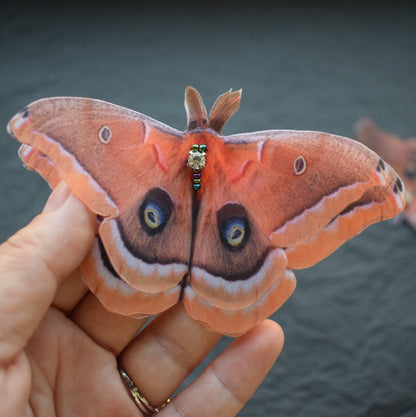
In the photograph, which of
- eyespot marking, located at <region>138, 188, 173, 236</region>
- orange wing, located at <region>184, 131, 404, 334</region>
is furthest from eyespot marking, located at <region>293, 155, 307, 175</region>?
eyespot marking, located at <region>138, 188, 173, 236</region>

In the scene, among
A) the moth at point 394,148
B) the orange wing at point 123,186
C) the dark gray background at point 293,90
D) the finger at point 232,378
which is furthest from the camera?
the moth at point 394,148

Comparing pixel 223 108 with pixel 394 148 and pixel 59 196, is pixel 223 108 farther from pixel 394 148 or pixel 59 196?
pixel 394 148

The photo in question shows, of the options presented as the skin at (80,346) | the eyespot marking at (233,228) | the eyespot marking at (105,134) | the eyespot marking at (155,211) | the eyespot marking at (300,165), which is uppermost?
the eyespot marking at (105,134)

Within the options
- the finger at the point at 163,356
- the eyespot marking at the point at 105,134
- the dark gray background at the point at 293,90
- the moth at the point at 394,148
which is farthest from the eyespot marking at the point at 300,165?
the moth at the point at 394,148

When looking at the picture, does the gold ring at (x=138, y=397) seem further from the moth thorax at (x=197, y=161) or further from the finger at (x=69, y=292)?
the moth thorax at (x=197, y=161)

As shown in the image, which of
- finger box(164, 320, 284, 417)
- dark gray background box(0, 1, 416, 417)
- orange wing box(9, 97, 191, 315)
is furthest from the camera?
dark gray background box(0, 1, 416, 417)

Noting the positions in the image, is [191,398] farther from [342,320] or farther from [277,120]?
[277,120]

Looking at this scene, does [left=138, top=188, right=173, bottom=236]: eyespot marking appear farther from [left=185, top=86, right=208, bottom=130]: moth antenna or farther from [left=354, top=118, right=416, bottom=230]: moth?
[left=354, top=118, right=416, bottom=230]: moth
